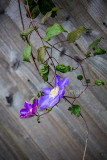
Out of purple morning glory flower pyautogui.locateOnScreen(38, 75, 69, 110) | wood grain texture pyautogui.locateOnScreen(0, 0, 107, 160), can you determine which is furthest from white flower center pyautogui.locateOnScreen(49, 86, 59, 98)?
wood grain texture pyautogui.locateOnScreen(0, 0, 107, 160)

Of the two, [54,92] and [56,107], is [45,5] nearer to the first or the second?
A: [54,92]

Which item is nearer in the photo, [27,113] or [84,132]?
[27,113]

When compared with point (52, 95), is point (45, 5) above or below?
above

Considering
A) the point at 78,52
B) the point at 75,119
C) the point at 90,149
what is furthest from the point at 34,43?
the point at 90,149

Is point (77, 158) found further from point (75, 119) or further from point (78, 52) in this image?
point (78, 52)

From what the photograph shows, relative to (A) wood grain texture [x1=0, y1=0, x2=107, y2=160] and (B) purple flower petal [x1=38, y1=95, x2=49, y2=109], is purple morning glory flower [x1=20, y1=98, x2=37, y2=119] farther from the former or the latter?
(A) wood grain texture [x1=0, y1=0, x2=107, y2=160]

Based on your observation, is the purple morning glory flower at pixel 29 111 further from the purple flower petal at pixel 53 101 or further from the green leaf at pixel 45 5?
the green leaf at pixel 45 5

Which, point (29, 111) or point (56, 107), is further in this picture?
point (56, 107)

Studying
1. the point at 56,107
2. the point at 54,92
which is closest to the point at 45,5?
the point at 54,92
